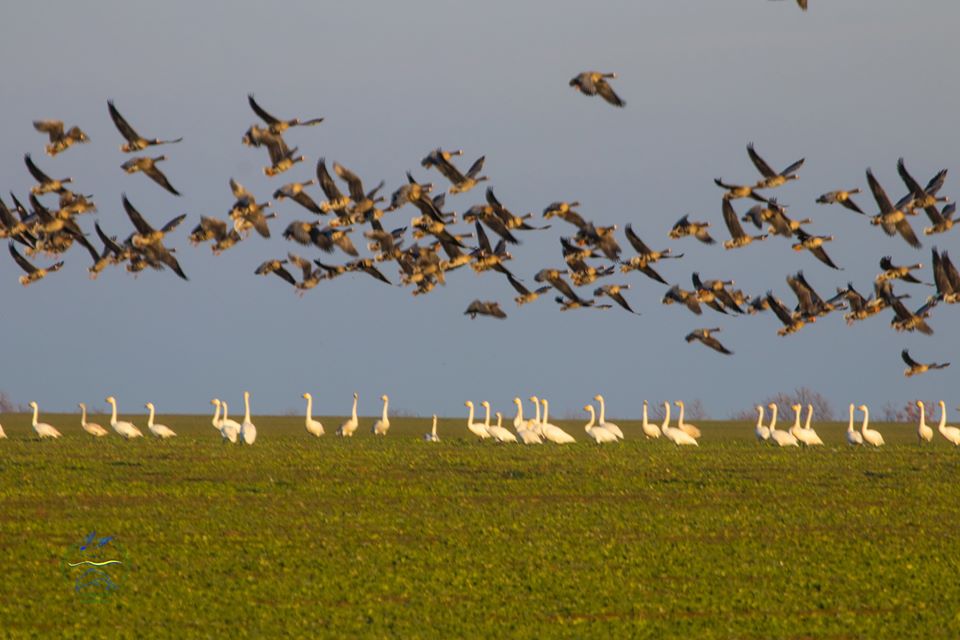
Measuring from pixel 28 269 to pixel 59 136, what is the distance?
6.14 meters

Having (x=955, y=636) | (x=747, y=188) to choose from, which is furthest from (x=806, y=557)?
(x=747, y=188)

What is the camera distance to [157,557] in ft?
83.8

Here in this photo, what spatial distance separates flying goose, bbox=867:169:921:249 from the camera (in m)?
39.7

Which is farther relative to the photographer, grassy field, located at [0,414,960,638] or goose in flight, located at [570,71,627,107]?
goose in flight, located at [570,71,627,107]

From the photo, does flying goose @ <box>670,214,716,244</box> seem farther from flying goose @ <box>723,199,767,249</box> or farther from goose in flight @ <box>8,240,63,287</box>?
goose in flight @ <box>8,240,63,287</box>

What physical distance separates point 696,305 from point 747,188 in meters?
5.31

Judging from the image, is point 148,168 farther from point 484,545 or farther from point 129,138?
point 484,545

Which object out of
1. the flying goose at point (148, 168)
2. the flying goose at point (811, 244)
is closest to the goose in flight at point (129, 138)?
the flying goose at point (148, 168)

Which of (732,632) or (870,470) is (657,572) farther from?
(870,470)

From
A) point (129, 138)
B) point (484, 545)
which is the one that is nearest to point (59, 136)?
point (129, 138)

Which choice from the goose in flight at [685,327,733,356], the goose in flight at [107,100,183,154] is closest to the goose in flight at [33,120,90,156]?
the goose in flight at [107,100,183,154]

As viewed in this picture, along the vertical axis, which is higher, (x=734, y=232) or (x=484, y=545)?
(x=734, y=232)

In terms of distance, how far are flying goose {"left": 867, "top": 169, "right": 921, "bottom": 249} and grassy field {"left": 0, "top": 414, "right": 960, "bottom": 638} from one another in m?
5.58

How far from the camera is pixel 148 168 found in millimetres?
39594
